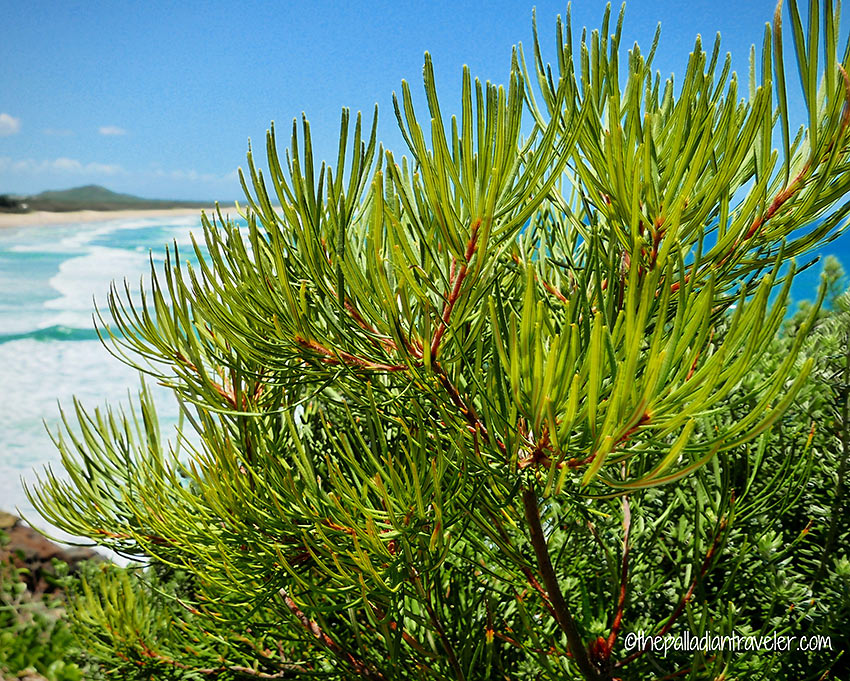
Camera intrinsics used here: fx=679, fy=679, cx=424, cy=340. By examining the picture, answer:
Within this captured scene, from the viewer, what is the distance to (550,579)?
0.95ft

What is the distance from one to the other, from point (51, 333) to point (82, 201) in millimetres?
2239

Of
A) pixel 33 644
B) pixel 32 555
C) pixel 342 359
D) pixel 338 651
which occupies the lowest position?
pixel 32 555

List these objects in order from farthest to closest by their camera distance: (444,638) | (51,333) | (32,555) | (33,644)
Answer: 1. (51,333)
2. (32,555)
3. (33,644)
4. (444,638)

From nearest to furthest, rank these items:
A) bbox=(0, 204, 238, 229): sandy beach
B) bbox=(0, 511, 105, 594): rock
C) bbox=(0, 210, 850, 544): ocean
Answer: bbox=(0, 511, 105, 594): rock < bbox=(0, 210, 850, 544): ocean < bbox=(0, 204, 238, 229): sandy beach

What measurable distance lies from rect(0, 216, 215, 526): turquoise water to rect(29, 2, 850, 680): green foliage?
4.83m

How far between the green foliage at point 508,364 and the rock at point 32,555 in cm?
214

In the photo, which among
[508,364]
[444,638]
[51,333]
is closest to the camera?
[508,364]

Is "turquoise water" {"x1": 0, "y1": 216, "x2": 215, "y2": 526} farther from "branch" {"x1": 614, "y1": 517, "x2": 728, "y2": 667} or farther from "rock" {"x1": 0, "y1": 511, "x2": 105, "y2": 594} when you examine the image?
"branch" {"x1": 614, "y1": 517, "x2": 728, "y2": 667}

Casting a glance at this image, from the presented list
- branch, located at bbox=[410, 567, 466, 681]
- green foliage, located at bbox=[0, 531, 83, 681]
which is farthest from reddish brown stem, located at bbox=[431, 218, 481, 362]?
green foliage, located at bbox=[0, 531, 83, 681]

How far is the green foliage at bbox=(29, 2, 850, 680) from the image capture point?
0.21 meters

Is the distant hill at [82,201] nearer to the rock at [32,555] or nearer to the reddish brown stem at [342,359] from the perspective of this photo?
the rock at [32,555]

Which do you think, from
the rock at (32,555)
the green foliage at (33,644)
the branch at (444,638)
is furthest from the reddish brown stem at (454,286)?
the rock at (32,555)

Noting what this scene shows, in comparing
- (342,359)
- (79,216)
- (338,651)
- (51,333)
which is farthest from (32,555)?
(79,216)

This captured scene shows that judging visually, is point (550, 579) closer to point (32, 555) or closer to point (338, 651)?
point (338, 651)
